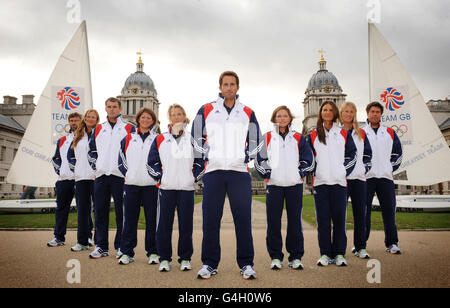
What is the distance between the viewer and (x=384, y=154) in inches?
210

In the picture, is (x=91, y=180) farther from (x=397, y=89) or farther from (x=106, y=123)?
(x=397, y=89)

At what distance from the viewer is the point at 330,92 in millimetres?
79625

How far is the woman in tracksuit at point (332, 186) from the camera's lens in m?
4.37

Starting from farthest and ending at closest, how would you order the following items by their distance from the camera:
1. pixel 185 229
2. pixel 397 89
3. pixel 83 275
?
pixel 397 89, pixel 185 229, pixel 83 275

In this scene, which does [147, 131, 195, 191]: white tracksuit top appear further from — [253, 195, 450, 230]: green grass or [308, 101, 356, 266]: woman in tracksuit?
[253, 195, 450, 230]: green grass

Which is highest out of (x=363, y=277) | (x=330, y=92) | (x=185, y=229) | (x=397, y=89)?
(x=330, y=92)

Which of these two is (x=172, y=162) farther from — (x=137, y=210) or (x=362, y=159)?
(x=362, y=159)

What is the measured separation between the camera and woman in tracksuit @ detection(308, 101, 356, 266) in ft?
14.3

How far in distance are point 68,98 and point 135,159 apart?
6.75 m

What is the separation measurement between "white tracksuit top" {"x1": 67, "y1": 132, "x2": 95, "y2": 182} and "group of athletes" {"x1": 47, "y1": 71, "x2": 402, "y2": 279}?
2cm

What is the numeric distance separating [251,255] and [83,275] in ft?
6.57

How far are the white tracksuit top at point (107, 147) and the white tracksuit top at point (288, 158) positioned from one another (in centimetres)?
244

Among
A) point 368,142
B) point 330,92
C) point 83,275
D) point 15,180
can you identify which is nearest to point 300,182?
→ point 368,142

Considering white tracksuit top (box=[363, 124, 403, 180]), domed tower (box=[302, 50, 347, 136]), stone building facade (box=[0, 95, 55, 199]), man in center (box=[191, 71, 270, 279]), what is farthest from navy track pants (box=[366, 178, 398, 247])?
domed tower (box=[302, 50, 347, 136])
